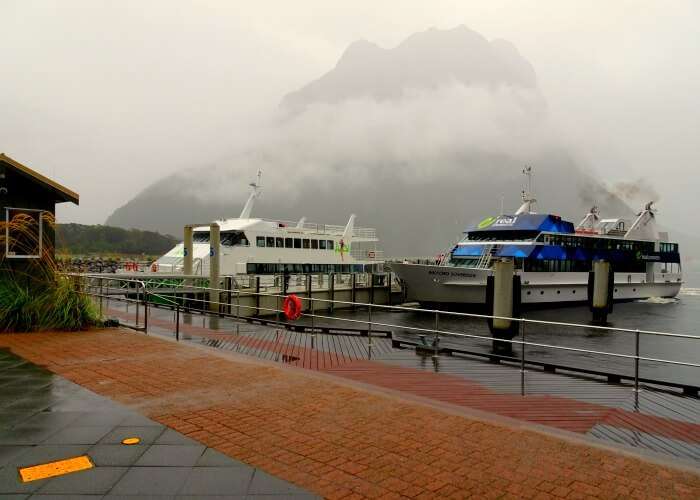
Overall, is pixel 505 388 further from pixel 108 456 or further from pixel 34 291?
pixel 34 291

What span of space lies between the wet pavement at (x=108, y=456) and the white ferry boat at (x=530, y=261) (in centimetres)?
2900

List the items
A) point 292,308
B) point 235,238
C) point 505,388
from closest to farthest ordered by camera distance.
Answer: point 505,388, point 292,308, point 235,238

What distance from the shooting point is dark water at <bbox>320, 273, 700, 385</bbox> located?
53.3ft

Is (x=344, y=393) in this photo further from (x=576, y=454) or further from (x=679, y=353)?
(x=679, y=353)

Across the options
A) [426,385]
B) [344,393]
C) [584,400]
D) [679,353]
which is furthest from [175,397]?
[679,353]

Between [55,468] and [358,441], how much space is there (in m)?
2.36

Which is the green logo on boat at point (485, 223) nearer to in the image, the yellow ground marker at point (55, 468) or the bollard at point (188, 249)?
the bollard at point (188, 249)

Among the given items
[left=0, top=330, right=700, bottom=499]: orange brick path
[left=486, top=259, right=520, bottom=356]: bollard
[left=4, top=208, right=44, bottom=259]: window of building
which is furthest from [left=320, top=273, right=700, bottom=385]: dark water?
[left=4, top=208, right=44, bottom=259]: window of building

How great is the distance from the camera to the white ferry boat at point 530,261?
1305 inches

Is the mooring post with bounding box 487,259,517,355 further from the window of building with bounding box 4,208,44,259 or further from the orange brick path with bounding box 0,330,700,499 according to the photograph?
the window of building with bounding box 4,208,44,259

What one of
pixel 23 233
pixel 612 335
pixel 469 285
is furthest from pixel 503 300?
pixel 23 233

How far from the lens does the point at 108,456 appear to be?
3.96m

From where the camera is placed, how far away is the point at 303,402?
559cm

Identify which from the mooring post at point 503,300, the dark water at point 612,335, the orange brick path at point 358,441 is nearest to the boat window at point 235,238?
the dark water at point 612,335
